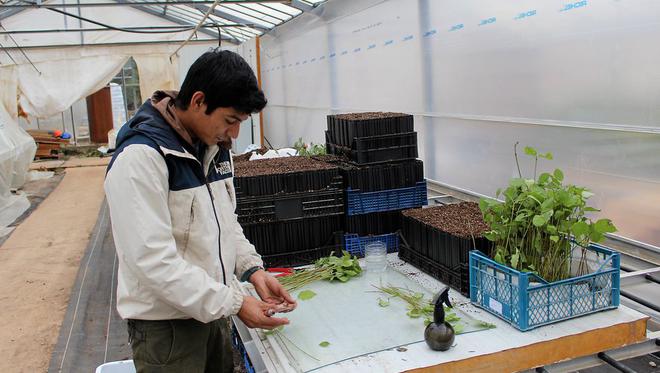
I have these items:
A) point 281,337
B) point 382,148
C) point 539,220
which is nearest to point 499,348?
point 539,220

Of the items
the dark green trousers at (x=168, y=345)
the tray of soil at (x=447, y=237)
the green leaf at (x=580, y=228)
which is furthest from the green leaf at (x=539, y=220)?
the dark green trousers at (x=168, y=345)

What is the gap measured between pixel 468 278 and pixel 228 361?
908 millimetres

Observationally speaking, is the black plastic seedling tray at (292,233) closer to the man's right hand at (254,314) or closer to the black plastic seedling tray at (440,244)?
the black plastic seedling tray at (440,244)

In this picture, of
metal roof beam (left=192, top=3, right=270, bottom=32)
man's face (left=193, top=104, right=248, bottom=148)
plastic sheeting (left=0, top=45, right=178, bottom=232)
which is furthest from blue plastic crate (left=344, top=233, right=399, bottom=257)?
plastic sheeting (left=0, top=45, right=178, bottom=232)

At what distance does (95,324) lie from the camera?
13.9 ft

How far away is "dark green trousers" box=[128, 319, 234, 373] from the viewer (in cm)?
162

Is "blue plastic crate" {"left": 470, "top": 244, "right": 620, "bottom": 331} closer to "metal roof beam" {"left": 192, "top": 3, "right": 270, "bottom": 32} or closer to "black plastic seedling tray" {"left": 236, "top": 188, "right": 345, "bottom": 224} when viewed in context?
"black plastic seedling tray" {"left": 236, "top": 188, "right": 345, "bottom": 224}

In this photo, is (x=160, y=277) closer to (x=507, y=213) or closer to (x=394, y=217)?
(x=507, y=213)

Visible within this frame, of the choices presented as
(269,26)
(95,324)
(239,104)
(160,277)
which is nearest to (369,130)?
(239,104)

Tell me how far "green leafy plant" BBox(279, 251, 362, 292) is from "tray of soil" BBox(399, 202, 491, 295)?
0.28 meters

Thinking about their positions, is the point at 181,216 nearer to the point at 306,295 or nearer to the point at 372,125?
the point at 306,295

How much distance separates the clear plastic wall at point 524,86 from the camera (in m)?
2.82

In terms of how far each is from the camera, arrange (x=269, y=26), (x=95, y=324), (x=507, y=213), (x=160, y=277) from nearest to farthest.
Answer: (x=160, y=277) → (x=507, y=213) → (x=95, y=324) → (x=269, y=26)

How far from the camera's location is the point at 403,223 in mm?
2664
